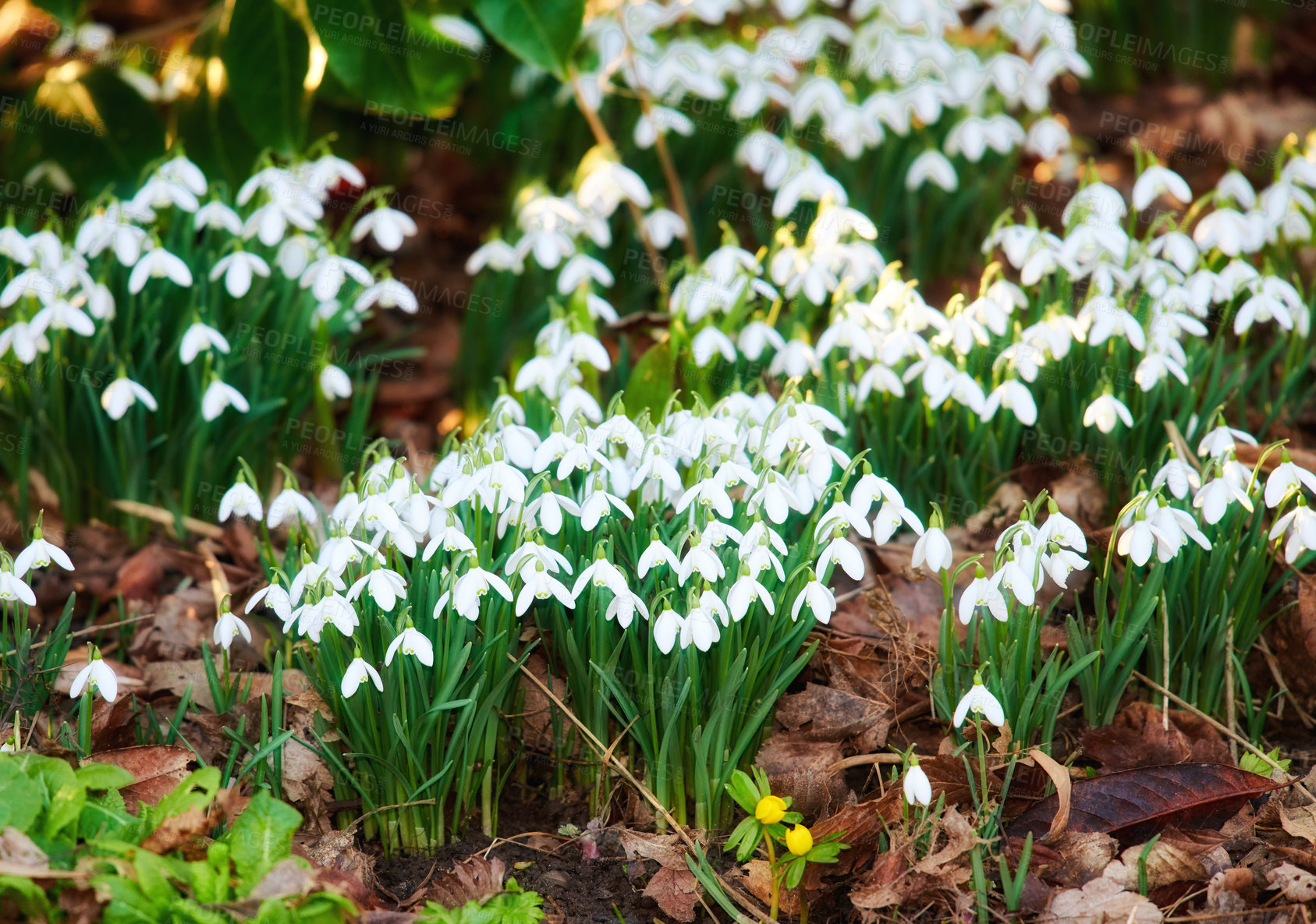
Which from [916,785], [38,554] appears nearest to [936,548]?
[916,785]

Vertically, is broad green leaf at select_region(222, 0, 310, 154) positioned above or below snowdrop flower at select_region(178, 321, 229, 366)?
above

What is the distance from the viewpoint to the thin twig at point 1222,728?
6.01 feet

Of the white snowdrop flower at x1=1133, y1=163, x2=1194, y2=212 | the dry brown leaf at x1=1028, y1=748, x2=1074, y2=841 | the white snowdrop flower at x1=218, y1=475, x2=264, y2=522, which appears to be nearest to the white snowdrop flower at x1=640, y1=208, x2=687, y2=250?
the white snowdrop flower at x1=1133, y1=163, x2=1194, y2=212

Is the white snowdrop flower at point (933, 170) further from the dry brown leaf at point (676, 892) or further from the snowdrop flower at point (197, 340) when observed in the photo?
the dry brown leaf at point (676, 892)

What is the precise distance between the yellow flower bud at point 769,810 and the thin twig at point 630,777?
Result: 4.9 inches

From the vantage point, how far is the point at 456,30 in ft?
9.23

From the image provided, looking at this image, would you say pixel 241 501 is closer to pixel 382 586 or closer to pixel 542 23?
pixel 382 586

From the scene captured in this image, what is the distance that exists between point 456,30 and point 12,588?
176cm

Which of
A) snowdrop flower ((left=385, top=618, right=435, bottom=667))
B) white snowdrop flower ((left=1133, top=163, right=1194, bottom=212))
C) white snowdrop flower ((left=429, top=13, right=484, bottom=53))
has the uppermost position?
white snowdrop flower ((left=429, top=13, right=484, bottom=53))

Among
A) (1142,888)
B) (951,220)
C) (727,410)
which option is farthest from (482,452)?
(951,220)

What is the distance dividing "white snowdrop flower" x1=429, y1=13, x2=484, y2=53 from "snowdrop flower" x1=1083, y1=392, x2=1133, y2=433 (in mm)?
1762

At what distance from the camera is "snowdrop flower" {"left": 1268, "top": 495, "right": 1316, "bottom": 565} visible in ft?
5.80

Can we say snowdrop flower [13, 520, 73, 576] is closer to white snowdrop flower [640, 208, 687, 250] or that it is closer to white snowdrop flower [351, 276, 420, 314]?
white snowdrop flower [351, 276, 420, 314]

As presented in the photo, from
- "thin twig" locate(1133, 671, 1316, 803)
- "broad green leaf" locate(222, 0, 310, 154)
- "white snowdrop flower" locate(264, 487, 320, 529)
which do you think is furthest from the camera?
"broad green leaf" locate(222, 0, 310, 154)
